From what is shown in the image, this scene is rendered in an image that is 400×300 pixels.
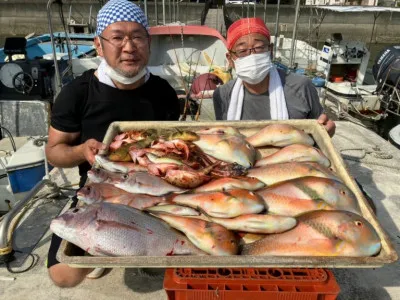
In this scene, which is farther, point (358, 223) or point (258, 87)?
point (258, 87)

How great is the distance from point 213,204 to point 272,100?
1.85 m

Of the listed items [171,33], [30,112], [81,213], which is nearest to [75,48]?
[171,33]

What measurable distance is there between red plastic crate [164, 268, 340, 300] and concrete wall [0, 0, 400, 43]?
2209 cm

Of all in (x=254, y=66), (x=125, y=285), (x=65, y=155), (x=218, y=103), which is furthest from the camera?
(x=218, y=103)

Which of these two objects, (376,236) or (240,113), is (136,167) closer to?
(376,236)

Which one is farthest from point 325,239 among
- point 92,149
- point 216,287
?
point 92,149

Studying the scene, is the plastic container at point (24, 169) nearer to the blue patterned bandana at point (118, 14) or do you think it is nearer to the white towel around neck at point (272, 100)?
the blue patterned bandana at point (118, 14)

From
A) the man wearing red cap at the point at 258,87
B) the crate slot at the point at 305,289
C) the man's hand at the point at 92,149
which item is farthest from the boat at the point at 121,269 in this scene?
the man wearing red cap at the point at 258,87

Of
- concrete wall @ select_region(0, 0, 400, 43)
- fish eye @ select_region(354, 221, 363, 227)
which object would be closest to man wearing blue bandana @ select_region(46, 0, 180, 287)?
fish eye @ select_region(354, 221, 363, 227)

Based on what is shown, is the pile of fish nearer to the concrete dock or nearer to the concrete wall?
the concrete dock

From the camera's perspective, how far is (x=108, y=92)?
2.83m

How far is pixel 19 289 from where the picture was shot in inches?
102

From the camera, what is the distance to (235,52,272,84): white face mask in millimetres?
2971

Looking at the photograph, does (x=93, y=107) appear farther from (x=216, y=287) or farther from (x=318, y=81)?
(x=318, y=81)
